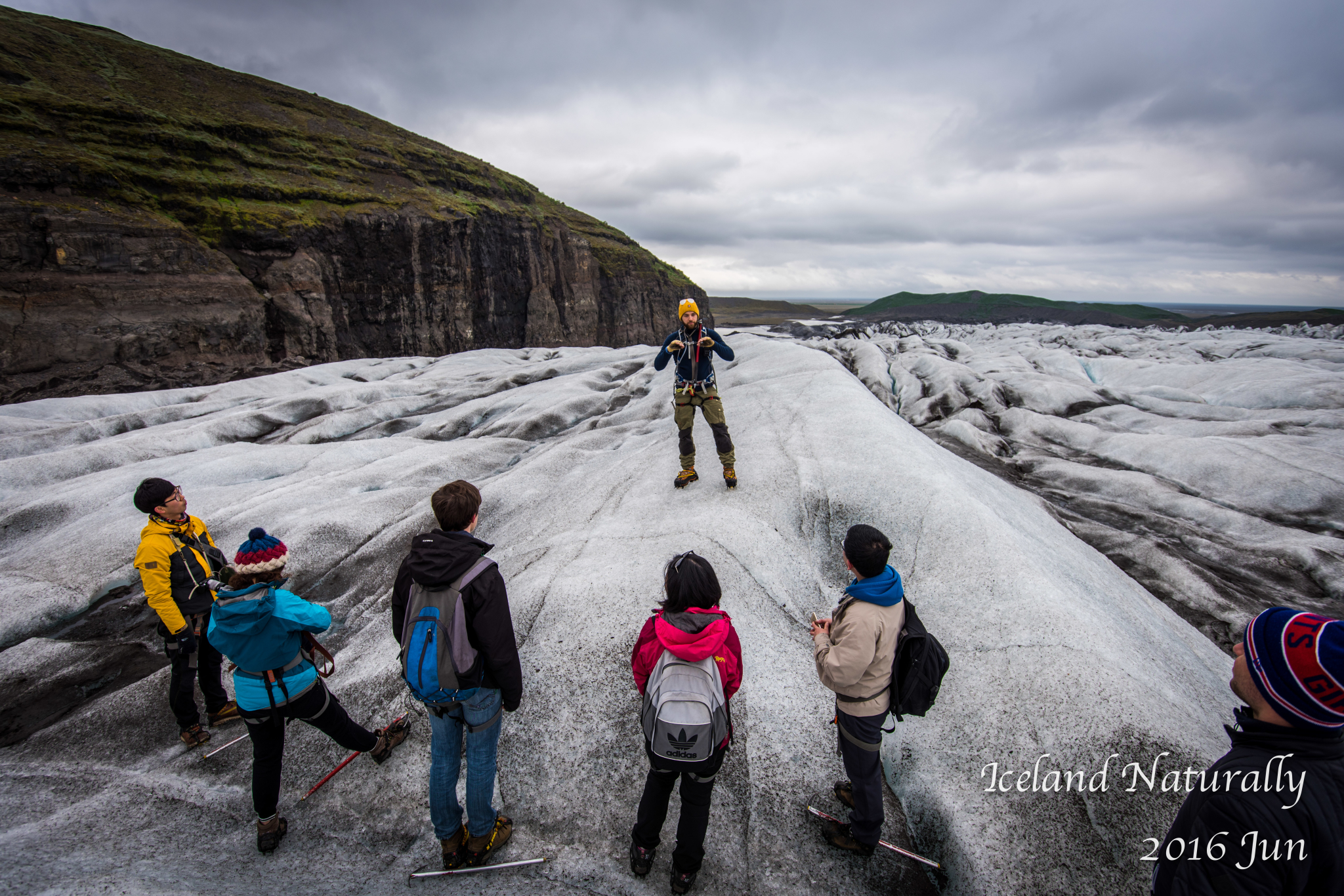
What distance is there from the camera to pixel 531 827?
15.1 feet

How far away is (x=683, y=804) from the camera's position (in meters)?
3.68

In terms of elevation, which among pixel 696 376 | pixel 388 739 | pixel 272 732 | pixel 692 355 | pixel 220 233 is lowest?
pixel 388 739

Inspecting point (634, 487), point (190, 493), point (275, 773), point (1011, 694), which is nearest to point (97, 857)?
point (275, 773)

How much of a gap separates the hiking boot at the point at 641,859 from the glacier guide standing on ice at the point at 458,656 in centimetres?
123

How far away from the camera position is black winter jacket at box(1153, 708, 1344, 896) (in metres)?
2.24

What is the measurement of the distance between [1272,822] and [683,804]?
3.14 m

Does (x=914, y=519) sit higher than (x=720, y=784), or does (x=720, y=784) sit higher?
(x=914, y=519)

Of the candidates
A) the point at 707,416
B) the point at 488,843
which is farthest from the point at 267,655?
the point at 707,416

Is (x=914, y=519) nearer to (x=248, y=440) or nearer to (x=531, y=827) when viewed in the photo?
(x=531, y=827)

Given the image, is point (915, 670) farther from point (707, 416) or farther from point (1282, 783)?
point (707, 416)

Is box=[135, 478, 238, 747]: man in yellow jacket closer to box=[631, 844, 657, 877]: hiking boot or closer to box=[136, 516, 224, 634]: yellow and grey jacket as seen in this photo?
box=[136, 516, 224, 634]: yellow and grey jacket

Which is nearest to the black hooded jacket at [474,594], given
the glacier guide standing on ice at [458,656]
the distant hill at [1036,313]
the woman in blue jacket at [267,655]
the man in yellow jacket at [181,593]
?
the glacier guide standing on ice at [458,656]

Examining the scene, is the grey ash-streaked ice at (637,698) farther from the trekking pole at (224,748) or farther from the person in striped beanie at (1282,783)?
the person in striped beanie at (1282,783)

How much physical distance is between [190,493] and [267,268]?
37047mm
